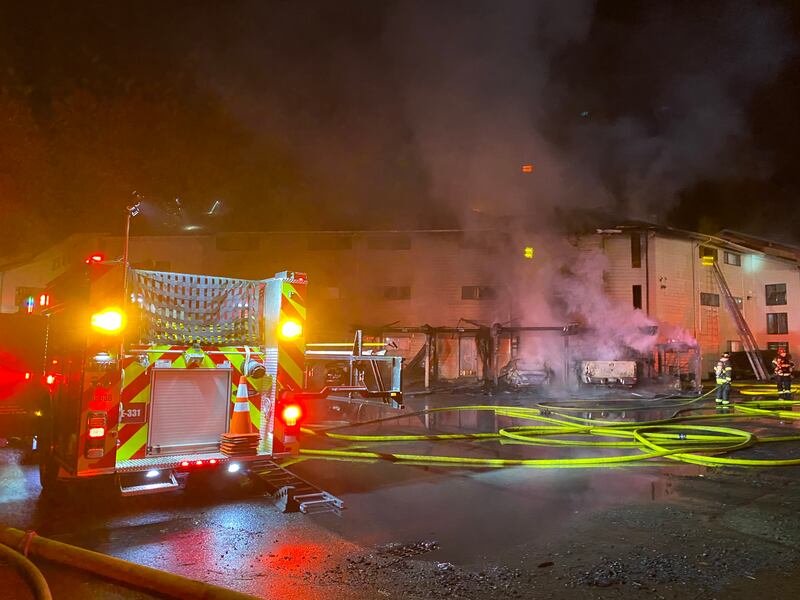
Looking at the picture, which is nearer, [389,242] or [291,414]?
[291,414]

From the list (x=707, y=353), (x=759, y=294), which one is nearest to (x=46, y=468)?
(x=707, y=353)

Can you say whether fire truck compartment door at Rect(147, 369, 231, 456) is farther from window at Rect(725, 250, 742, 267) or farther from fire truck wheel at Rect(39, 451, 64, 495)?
window at Rect(725, 250, 742, 267)

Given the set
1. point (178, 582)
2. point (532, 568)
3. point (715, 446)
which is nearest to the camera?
point (178, 582)

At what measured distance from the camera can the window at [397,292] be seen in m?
24.7

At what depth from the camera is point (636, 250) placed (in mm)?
23516

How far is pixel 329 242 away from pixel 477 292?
7446mm

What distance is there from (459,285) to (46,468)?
66.0ft

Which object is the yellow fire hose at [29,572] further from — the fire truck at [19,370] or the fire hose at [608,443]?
the fire hose at [608,443]

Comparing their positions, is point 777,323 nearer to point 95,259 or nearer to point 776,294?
point 776,294

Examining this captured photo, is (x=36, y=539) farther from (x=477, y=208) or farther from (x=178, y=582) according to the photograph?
(x=477, y=208)

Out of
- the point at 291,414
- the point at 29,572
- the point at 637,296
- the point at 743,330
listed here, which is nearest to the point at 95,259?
the point at 291,414

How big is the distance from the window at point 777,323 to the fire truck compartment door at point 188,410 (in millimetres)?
31149

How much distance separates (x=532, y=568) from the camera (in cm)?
357

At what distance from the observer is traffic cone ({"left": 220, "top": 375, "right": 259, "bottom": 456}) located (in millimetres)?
4957
